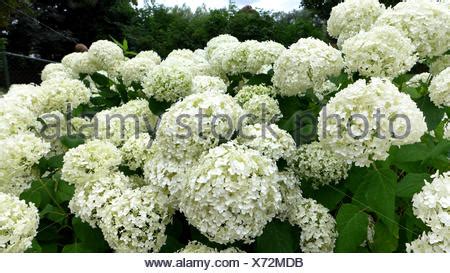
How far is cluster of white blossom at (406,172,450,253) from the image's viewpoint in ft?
4.41

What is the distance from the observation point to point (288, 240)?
1736mm

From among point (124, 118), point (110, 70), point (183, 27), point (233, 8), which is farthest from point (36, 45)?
point (124, 118)

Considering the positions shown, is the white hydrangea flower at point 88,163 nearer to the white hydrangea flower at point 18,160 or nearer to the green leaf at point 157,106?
the white hydrangea flower at point 18,160

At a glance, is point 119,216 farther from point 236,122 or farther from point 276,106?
point 276,106

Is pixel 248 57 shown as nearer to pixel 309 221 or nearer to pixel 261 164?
pixel 309 221

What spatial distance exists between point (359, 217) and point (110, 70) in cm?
286

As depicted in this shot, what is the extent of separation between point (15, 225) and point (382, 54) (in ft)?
5.62

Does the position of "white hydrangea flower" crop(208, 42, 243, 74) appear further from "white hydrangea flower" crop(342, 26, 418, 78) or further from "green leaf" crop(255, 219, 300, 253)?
"green leaf" crop(255, 219, 300, 253)

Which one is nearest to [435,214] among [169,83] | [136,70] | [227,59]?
[169,83]

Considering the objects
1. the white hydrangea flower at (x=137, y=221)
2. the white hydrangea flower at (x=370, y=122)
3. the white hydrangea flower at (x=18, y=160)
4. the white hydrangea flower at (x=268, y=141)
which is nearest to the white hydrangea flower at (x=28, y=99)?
the white hydrangea flower at (x=18, y=160)

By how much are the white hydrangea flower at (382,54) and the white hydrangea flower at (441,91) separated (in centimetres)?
15

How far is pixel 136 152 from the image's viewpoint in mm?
2145

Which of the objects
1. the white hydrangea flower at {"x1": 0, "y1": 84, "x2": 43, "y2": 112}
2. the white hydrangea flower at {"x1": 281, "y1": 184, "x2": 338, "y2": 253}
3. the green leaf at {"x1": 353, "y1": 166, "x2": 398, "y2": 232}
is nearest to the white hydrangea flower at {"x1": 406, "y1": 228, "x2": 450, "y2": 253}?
the green leaf at {"x1": 353, "y1": 166, "x2": 398, "y2": 232}

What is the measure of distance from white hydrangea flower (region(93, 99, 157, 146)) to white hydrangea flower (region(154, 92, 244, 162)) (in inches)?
31.5
